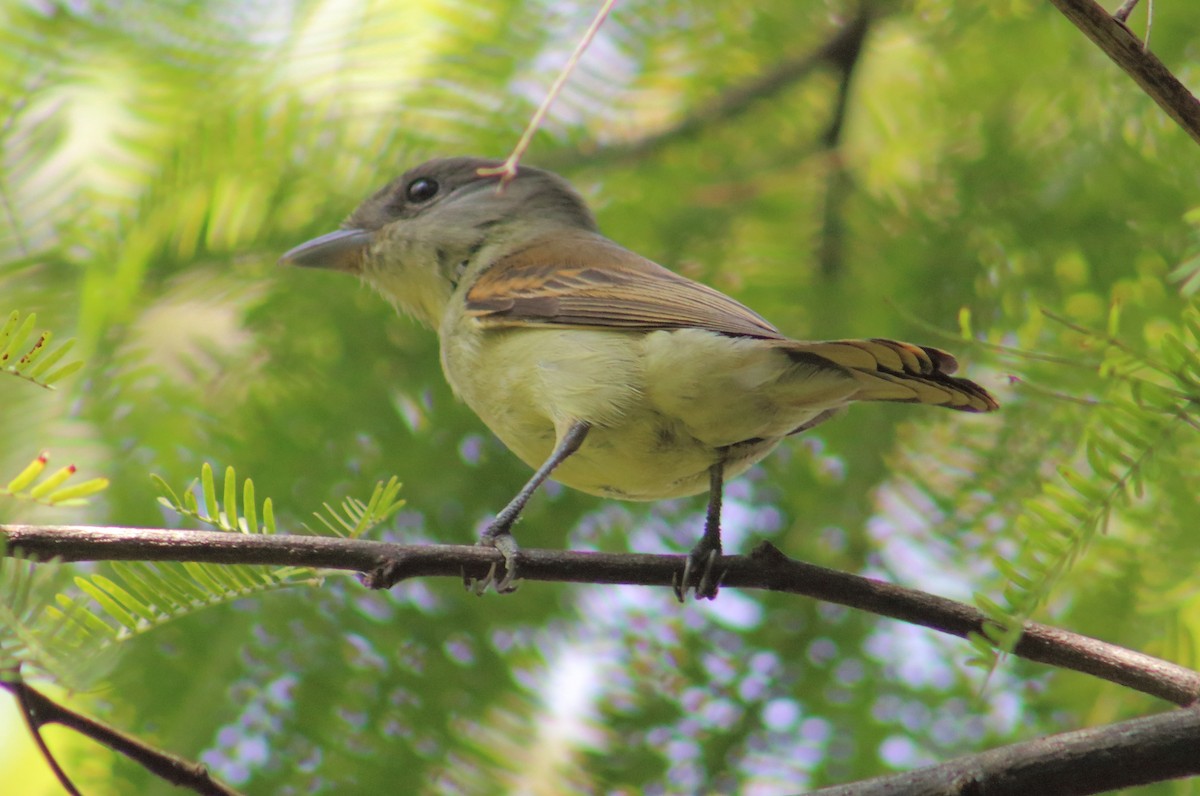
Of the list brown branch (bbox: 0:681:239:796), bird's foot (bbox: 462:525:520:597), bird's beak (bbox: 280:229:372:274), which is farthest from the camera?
bird's beak (bbox: 280:229:372:274)

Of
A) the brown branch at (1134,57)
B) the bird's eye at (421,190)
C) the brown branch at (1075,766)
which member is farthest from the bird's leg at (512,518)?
the bird's eye at (421,190)

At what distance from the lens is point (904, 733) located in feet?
9.00

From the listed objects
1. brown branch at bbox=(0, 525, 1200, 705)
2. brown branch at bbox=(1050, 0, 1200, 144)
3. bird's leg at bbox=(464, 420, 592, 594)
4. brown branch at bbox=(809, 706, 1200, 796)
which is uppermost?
brown branch at bbox=(1050, 0, 1200, 144)

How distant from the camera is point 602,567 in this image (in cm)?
203

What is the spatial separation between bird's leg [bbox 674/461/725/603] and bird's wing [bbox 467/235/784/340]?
15.7 inches

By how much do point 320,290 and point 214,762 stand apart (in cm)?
135

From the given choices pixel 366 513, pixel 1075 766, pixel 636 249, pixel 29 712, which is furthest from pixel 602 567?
pixel 636 249

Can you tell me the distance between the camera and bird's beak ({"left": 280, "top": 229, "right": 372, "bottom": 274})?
3.18 meters

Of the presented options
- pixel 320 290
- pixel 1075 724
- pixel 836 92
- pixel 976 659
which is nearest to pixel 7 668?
pixel 976 659

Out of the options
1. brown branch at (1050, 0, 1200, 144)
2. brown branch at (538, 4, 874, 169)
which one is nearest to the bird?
brown branch at (538, 4, 874, 169)

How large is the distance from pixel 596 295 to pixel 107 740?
7.00 feet

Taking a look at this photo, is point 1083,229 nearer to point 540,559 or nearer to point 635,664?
point 635,664

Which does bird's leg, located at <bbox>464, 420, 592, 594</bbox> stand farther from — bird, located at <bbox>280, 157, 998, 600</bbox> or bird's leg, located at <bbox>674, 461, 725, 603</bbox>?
bird's leg, located at <bbox>674, 461, 725, 603</bbox>

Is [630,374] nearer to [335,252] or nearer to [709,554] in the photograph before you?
[709,554]
